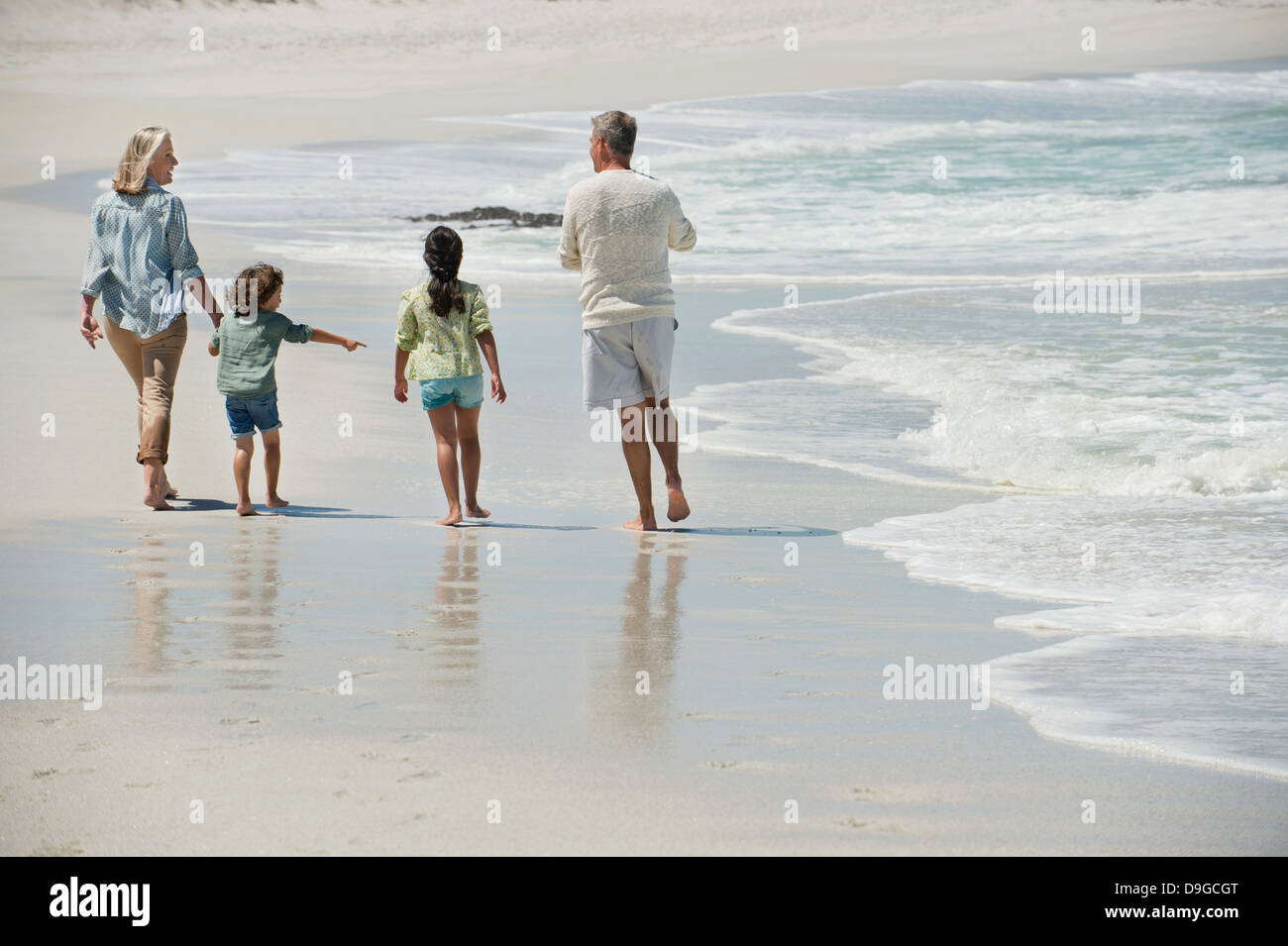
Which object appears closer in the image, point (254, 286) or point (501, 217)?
point (254, 286)

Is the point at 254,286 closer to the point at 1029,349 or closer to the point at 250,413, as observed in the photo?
the point at 250,413

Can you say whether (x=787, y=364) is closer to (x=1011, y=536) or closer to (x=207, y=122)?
(x=1011, y=536)

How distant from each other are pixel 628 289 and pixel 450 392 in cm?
94

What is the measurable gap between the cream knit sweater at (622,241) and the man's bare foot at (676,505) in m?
0.73

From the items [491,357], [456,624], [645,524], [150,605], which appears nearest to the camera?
[456,624]

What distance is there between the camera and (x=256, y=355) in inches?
261

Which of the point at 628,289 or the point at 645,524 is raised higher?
the point at 628,289

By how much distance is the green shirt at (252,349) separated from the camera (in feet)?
21.7

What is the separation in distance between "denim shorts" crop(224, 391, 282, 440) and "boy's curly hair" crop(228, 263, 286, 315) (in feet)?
A: 1.25

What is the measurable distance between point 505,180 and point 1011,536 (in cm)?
3025

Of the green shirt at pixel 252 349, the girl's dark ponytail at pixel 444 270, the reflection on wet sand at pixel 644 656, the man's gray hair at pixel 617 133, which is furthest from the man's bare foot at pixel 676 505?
the green shirt at pixel 252 349

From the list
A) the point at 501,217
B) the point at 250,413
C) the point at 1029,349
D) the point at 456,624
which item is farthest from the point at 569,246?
the point at 501,217

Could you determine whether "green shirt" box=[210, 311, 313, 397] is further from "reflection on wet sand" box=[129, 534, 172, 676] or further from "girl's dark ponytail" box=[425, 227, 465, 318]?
"reflection on wet sand" box=[129, 534, 172, 676]
